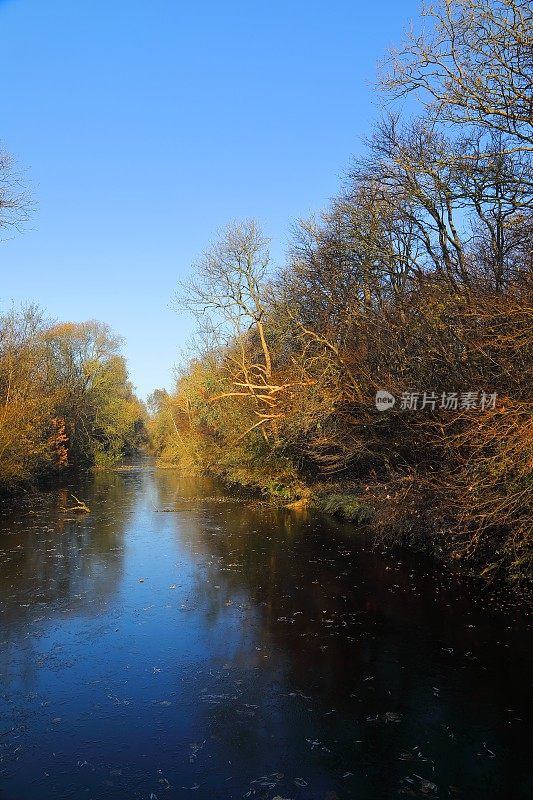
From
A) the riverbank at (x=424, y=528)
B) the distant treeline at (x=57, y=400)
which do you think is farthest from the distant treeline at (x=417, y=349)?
the distant treeline at (x=57, y=400)

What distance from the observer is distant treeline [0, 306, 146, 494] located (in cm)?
2044

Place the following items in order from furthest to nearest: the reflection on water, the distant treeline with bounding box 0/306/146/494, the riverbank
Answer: the distant treeline with bounding box 0/306/146/494 → the riverbank → the reflection on water

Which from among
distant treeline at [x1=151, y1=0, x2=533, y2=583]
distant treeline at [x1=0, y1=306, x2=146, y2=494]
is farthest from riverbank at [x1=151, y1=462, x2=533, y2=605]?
distant treeline at [x1=0, y1=306, x2=146, y2=494]

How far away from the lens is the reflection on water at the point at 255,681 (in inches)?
178

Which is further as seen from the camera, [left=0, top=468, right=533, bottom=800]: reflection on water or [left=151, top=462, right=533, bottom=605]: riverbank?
[left=151, top=462, right=533, bottom=605]: riverbank

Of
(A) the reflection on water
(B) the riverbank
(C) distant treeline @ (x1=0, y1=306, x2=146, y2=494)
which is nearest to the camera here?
(A) the reflection on water

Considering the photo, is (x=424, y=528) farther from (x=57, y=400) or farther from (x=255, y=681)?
(x=57, y=400)

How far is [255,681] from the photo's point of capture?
20.5 ft

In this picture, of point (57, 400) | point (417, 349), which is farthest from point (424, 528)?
point (57, 400)

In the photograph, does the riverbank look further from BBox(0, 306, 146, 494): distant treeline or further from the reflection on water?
BBox(0, 306, 146, 494): distant treeline

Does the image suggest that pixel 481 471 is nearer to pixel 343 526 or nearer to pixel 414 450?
pixel 414 450

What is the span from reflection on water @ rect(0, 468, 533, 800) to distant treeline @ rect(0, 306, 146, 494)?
31.9 ft

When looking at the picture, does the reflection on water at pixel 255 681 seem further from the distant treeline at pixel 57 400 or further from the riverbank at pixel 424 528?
the distant treeline at pixel 57 400

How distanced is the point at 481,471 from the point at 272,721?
16.1 ft
